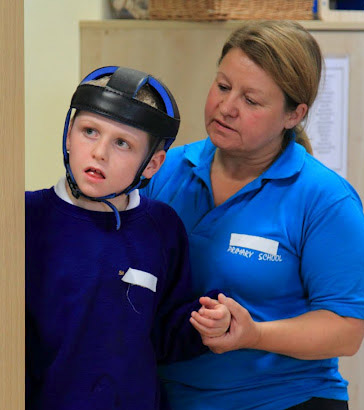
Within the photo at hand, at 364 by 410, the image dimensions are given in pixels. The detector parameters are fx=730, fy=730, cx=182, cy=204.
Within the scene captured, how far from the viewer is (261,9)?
106 inches

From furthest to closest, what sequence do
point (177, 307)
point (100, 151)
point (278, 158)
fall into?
1. point (278, 158)
2. point (177, 307)
3. point (100, 151)

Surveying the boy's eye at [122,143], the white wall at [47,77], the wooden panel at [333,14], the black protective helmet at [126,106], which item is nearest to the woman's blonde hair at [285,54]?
the black protective helmet at [126,106]

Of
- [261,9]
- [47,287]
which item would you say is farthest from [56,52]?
[47,287]

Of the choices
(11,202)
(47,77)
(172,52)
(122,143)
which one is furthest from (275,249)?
(172,52)

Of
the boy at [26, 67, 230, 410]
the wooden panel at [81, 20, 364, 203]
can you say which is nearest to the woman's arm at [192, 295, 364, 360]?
the boy at [26, 67, 230, 410]

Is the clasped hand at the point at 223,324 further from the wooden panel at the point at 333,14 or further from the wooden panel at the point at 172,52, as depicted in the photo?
the wooden panel at the point at 333,14

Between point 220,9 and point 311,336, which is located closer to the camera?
point 311,336

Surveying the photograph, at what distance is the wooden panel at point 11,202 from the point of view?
3.18ft

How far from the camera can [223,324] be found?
143cm

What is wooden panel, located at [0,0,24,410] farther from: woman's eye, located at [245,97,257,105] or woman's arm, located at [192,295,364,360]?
woman's eye, located at [245,97,257,105]

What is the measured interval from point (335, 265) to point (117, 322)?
1.85 feet

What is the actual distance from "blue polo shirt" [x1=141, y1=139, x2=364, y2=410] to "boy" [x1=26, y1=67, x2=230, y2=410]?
332 mm

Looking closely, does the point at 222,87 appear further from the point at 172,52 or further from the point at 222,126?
the point at 172,52

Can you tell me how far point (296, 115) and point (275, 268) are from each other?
1.29 feet
